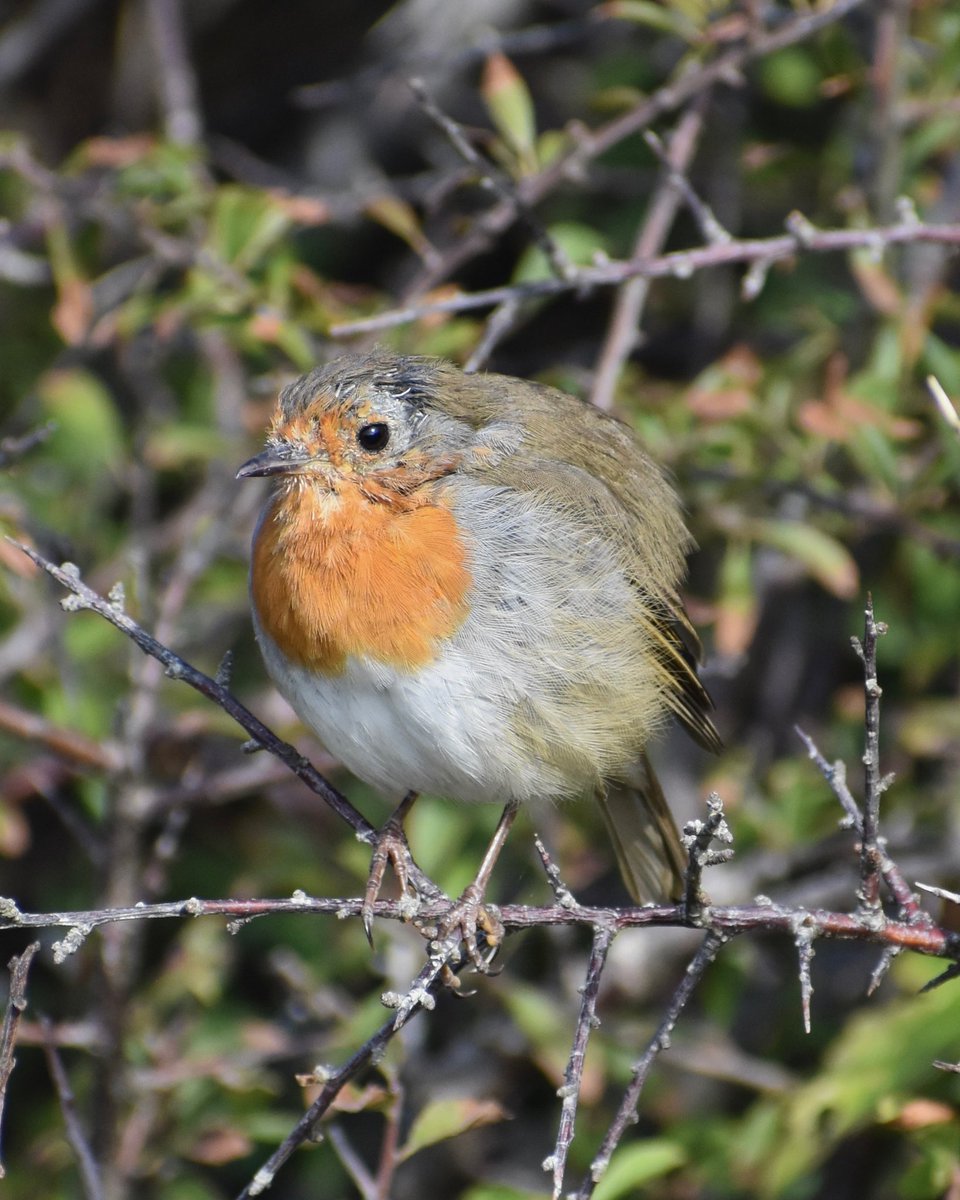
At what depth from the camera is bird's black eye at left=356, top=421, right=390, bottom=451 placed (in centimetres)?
342

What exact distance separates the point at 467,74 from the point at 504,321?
98.1 inches

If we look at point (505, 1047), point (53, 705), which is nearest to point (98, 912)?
point (53, 705)

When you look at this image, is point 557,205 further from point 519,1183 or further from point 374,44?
point 519,1183

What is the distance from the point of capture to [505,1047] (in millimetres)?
4395

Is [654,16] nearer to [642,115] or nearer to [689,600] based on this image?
[642,115]

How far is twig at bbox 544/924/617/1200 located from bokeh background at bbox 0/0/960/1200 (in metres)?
0.73

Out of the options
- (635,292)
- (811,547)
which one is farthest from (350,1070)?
(635,292)

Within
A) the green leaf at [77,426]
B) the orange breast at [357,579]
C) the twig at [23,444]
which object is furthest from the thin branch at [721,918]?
the green leaf at [77,426]

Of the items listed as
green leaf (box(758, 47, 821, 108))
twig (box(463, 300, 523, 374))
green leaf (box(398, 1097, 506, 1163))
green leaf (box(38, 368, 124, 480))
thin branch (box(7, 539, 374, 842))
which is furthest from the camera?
green leaf (box(758, 47, 821, 108))

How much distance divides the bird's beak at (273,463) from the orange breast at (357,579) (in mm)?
53

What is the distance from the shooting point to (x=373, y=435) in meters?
3.42

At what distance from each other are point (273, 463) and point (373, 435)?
0.76 feet

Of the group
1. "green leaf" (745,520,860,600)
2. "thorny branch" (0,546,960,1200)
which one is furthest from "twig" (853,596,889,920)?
"green leaf" (745,520,860,600)

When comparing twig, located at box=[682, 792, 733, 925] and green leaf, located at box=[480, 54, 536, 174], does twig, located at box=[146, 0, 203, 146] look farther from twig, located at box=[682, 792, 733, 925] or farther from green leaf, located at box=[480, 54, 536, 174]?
twig, located at box=[682, 792, 733, 925]
